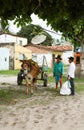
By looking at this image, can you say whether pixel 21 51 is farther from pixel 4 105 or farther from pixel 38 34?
pixel 4 105

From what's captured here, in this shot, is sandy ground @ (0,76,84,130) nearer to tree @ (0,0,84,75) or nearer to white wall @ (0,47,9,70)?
tree @ (0,0,84,75)

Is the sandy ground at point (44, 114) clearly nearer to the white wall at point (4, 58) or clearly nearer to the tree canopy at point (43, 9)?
the tree canopy at point (43, 9)

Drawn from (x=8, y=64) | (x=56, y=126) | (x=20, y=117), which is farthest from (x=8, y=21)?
(x=8, y=64)

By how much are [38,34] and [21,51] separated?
3113 centimetres

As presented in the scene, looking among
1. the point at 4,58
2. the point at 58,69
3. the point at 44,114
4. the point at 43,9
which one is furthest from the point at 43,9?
the point at 4,58

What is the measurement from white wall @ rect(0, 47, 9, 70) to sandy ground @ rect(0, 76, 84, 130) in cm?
3015

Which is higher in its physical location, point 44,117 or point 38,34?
point 38,34

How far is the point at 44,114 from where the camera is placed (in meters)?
11.7

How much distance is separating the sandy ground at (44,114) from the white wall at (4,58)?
98.9 ft

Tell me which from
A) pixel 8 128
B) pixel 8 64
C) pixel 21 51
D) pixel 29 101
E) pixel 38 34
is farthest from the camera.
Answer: pixel 21 51

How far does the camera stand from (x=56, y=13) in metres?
13.4

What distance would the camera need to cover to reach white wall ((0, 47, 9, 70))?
4588 centimetres

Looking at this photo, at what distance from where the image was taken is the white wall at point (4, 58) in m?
45.9

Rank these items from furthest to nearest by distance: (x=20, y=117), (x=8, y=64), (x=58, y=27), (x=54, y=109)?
1. (x=8, y=64)
2. (x=58, y=27)
3. (x=54, y=109)
4. (x=20, y=117)
